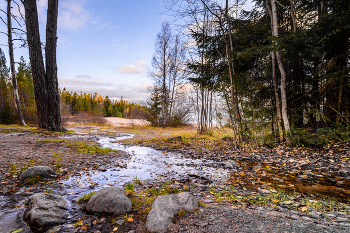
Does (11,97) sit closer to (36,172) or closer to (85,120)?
(85,120)

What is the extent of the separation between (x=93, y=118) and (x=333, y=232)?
118ft

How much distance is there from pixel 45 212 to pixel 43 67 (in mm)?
10828

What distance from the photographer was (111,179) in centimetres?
422

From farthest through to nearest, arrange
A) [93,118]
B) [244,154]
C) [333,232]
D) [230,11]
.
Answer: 1. [93,118]
2. [230,11]
3. [244,154]
4. [333,232]

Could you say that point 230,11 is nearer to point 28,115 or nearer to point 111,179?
point 111,179

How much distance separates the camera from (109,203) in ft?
8.63

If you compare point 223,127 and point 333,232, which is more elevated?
point 223,127

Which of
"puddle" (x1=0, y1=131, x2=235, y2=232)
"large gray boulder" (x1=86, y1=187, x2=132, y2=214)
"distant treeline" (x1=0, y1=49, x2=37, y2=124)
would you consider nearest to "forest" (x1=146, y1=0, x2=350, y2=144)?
"puddle" (x1=0, y1=131, x2=235, y2=232)

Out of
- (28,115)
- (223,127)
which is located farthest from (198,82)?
(28,115)

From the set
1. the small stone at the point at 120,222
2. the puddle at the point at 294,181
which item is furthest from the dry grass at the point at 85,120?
the small stone at the point at 120,222

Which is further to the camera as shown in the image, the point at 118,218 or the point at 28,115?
the point at 28,115

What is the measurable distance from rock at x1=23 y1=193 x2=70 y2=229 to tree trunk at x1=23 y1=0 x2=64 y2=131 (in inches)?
380

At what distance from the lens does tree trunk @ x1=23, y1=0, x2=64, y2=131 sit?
976 centimetres

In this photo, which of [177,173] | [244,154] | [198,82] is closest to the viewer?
[177,173]
